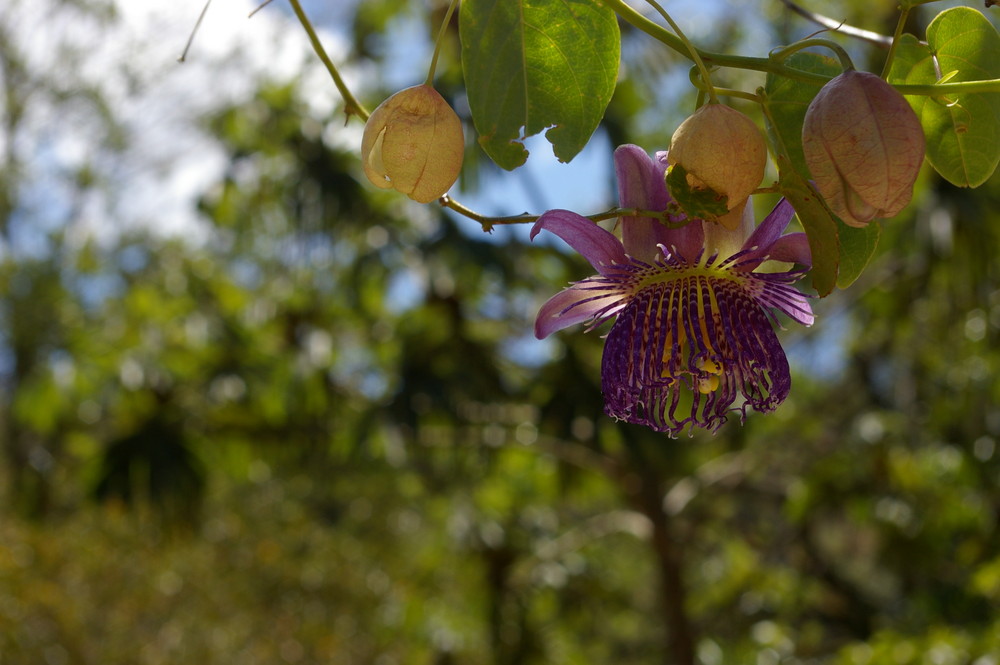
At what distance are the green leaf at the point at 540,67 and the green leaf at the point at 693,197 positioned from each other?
0.06 metres

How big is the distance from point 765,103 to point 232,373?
290 cm

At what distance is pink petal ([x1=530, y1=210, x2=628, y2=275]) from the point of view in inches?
22.5

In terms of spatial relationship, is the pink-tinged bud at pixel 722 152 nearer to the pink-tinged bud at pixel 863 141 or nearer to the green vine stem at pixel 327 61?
the pink-tinged bud at pixel 863 141

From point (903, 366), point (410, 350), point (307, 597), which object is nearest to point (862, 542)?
point (903, 366)

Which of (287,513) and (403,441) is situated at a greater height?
(403,441)

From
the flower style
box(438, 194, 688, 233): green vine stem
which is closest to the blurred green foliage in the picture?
the flower style

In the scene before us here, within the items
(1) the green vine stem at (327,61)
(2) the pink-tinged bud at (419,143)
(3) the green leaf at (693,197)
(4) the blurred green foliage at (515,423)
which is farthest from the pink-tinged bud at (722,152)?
(4) the blurred green foliage at (515,423)

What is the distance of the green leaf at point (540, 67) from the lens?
54 cm

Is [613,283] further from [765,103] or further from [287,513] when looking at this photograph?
[287,513]

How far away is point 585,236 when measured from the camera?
1.96 feet

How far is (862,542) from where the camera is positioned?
6.04m

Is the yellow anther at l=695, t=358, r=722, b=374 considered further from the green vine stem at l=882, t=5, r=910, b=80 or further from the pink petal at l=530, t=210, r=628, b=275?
the green vine stem at l=882, t=5, r=910, b=80

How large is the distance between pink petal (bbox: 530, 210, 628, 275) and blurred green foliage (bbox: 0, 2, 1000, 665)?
191 cm

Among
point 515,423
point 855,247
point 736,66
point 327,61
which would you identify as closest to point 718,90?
point 736,66
